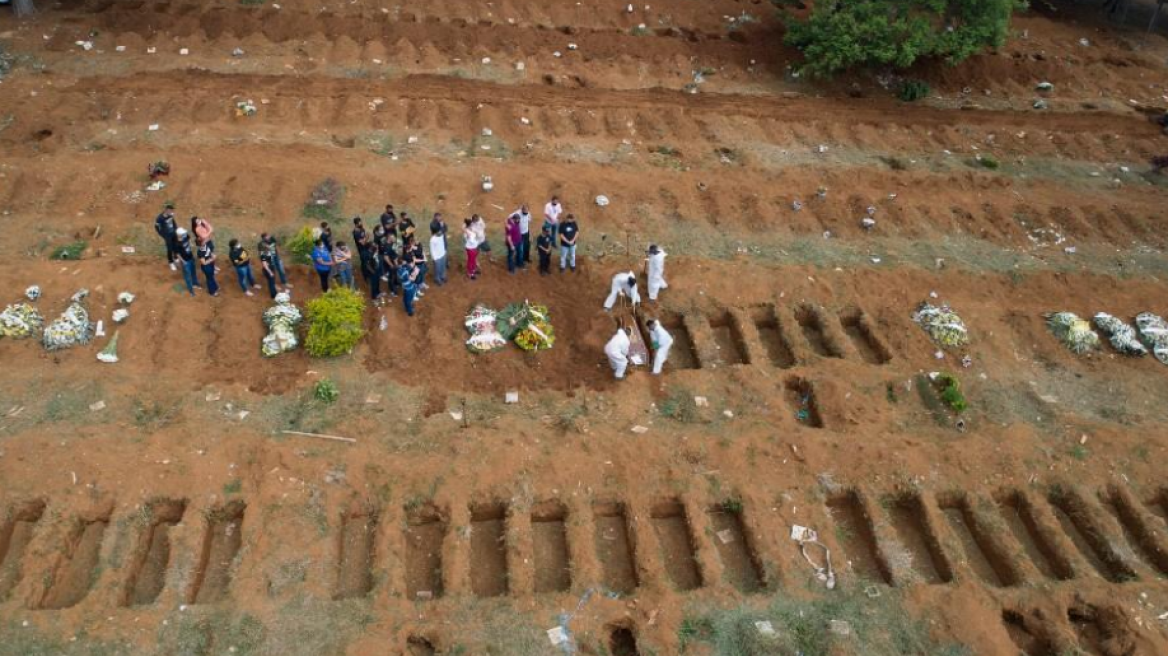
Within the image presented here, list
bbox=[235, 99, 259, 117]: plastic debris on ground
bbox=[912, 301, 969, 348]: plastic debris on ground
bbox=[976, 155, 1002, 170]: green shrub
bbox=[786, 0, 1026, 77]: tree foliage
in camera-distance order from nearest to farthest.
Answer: bbox=[912, 301, 969, 348]: plastic debris on ground → bbox=[235, 99, 259, 117]: plastic debris on ground → bbox=[976, 155, 1002, 170]: green shrub → bbox=[786, 0, 1026, 77]: tree foliage

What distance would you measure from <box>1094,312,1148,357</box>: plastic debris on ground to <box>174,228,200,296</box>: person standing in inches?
558

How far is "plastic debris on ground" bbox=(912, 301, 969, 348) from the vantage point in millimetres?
11617

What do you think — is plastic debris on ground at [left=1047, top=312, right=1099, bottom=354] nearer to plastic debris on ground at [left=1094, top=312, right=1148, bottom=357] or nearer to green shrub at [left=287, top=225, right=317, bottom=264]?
plastic debris on ground at [left=1094, top=312, right=1148, bottom=357]

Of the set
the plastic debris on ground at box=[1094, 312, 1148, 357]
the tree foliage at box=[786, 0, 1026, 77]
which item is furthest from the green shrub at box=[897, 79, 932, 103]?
the plastic debris on ground at box=[1094, 312, 1148, 357]

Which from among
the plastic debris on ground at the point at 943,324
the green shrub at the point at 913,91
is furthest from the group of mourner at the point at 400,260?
the green shrub at the point at 913,91

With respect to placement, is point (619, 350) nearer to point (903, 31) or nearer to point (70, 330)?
point (70, 330)

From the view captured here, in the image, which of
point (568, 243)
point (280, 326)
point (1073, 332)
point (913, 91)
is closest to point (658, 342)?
point (568, 243)

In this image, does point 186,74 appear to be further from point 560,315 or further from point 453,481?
point 453,481

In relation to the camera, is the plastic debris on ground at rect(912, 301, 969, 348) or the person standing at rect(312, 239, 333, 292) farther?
the plastic debris on ground at rect(912, 301, 969, 348)

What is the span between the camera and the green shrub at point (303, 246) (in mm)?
12023

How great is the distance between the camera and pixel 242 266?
11.1 meters

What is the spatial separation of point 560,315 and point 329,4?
1303 centimetres

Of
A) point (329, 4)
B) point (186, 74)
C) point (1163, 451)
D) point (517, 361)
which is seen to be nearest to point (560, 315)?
point (517, 361)

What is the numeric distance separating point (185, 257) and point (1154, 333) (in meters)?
15.0
